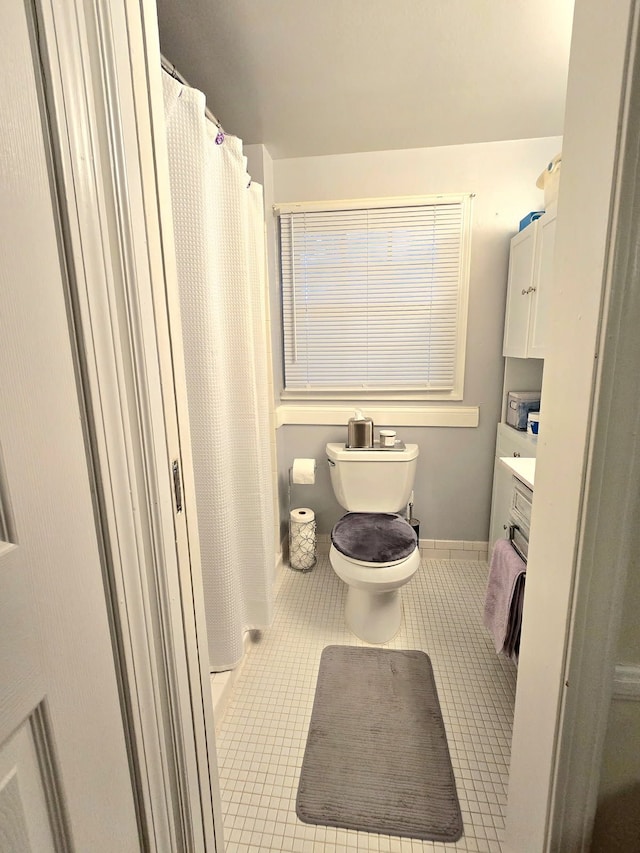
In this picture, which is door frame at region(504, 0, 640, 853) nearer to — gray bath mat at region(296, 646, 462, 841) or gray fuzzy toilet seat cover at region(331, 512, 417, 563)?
gray bath mat at region(296, 646, 462, 841)

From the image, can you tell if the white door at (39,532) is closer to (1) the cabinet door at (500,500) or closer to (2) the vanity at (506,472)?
(2) the vanity at (506,472)

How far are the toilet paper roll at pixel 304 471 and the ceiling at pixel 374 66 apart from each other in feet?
5.12

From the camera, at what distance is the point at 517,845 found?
2.97ft

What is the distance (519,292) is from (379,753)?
188 centimetres

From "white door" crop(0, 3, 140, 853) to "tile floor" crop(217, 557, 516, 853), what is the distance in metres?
0.78

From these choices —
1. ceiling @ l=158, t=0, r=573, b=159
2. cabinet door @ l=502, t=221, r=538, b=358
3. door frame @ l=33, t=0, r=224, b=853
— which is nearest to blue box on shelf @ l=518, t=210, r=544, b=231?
cabinet door @ l=502, t=221, r=538, b=358

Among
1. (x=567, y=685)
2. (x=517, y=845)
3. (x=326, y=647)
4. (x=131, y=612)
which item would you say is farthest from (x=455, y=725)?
(x=131, y=612)

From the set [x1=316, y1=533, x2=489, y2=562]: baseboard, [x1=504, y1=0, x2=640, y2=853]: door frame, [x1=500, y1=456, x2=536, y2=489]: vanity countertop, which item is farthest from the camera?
[x1=316, y1=533, x2=489, y2=562]: baseboard

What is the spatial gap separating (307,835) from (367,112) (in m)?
2.46

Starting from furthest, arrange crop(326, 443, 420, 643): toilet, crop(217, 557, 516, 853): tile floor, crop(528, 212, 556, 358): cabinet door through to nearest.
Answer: crop(326, 443, 420, 643): toilet → crop(528, 212, 556, 358): cabinet door → crop(217, 557, 516, 853): tile floor

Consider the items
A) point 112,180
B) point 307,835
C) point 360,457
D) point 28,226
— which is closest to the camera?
point 28,226

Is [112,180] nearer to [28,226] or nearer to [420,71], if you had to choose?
[28,226]

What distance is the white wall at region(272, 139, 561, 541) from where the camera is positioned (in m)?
1.92

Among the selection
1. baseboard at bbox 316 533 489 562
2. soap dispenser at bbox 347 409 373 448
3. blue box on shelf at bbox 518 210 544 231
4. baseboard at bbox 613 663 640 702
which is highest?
blue box on shelf at bbox 518 210 544 231
